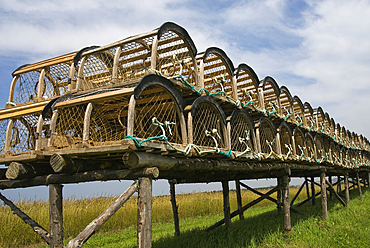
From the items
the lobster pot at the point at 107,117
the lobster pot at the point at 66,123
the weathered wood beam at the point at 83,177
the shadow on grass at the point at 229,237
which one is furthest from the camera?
the shadow on grass at the point at 229,237

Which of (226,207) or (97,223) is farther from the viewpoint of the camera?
(226,207)

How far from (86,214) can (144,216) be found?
10426 mm

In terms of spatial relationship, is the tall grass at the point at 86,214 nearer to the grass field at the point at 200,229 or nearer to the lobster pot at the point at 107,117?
the grass field at the point at 200,229

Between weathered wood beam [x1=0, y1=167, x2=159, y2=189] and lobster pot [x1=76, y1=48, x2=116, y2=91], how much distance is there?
1.87m

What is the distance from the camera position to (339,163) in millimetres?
15211

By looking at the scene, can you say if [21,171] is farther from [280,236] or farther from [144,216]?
[280,236]

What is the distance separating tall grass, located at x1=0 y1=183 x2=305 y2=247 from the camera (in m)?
11.5

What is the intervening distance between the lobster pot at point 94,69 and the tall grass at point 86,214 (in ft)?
25.3

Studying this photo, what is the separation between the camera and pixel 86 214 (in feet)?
45.7

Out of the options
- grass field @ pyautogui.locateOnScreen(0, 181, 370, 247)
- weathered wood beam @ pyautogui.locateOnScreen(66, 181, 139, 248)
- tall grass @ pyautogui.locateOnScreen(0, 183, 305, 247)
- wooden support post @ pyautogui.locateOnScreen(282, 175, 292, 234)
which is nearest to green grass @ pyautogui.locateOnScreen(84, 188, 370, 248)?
grass field @ pyautogui.locateOnScreen(0, 181, 370, 247)

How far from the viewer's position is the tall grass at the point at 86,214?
37.6 feet

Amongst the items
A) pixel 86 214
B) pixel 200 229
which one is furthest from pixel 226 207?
pixel 86 214

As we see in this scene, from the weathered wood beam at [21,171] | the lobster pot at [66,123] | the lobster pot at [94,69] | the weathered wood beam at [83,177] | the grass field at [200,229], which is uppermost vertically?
the lobster pot at [94,69]

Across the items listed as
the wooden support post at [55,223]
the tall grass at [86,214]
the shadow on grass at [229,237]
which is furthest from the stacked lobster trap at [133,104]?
the tall grass at [86,214]
